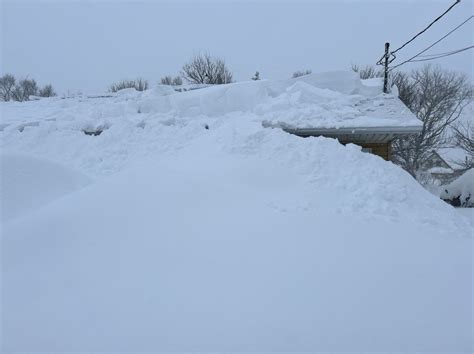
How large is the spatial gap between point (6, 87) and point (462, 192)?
32705 millimetres

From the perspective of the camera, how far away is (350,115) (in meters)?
7.60

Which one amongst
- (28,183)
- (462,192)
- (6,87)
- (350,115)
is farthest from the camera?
(6,87)

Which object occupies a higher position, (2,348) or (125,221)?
(125,221)

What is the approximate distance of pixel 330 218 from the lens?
3.97 metres

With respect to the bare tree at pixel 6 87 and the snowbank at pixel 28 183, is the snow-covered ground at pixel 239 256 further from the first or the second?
the bare tree at pixel 6 87

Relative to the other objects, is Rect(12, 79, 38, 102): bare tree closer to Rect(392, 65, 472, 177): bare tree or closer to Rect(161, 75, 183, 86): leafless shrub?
Rect(161, 75, 183, 86): leafless shrub

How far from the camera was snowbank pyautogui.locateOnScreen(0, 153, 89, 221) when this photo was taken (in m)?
4.17

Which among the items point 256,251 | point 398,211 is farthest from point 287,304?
point 398,211

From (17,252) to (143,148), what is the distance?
5.74m

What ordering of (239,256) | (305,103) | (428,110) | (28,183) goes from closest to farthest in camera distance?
(239,256), (28,183), (305,103), (428,110)

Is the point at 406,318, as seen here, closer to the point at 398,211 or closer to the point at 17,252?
the point at 398,211

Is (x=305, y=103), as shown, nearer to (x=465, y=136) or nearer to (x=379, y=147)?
(x=379, y=147)

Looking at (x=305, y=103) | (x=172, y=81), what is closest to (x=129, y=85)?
(x=172, y=81)

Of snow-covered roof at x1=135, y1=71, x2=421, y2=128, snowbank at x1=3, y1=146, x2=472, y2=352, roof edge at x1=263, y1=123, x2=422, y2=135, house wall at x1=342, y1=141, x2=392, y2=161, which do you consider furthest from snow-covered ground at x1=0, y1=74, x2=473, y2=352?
house wall at x1=342, y1=141, x2=392, y2=161
